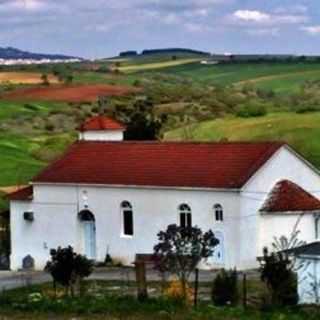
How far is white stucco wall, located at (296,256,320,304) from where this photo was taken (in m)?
34.8

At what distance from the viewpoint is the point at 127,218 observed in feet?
166

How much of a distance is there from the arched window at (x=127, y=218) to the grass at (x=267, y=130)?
1273 inches

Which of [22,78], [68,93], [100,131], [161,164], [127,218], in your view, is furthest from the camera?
[22,78]

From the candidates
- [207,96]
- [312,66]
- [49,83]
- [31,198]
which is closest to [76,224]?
[31,198]

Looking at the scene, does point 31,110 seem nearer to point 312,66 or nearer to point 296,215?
point 296,215

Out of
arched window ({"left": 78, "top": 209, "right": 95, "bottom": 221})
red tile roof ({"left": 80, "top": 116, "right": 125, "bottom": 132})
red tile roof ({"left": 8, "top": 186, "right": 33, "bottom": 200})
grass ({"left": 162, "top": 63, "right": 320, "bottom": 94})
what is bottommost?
arched window ({"left": 78, "top": 209, "right": 95, "bottom": 221})

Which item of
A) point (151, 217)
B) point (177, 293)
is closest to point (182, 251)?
point (177, 293)

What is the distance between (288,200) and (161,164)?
17.4ft

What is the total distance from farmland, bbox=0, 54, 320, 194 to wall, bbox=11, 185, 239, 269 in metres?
19.5

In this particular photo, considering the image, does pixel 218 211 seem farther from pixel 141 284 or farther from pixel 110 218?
pixel 141 284

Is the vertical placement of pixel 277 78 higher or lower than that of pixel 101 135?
higher

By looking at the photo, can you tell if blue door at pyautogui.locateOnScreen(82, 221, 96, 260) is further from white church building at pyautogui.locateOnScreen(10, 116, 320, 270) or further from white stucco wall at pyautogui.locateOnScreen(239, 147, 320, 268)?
white stucco wall at pyautogui.locateOnScreen(239, 147, 320, 268)

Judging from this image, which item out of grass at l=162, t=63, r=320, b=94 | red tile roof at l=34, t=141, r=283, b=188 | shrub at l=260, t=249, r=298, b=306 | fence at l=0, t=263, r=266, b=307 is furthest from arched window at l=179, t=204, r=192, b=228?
grass at l=162, t=63, r=320, b=94

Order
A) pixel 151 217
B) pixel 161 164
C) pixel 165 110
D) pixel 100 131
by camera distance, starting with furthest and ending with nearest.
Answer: pixel 165 110
pixel 100 131
pixel 161 164
pixel 151 217
